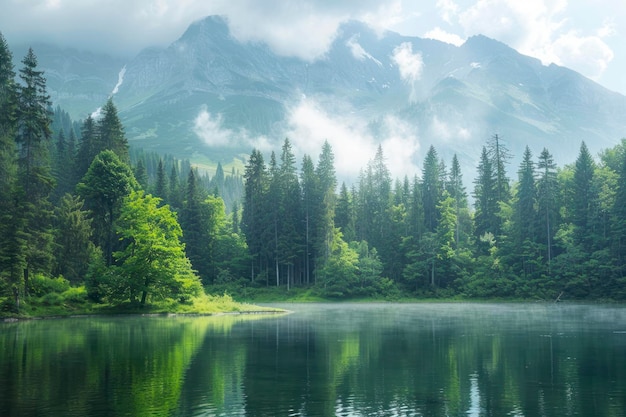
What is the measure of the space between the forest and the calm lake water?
2250 centimetres

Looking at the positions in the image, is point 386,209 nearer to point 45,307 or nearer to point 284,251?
point 284,251

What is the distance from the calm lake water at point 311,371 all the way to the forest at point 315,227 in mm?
22502

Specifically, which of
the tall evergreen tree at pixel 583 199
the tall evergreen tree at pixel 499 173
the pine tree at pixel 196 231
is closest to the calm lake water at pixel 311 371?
the tall evergreen tree at pixel 583 199

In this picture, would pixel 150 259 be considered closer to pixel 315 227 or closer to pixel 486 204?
pixel 315 227

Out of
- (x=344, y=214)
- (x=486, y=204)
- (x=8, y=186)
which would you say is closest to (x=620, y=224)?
(x=486, y=204)

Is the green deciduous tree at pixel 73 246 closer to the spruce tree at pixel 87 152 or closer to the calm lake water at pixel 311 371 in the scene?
the calm lake water at pixel 311 371

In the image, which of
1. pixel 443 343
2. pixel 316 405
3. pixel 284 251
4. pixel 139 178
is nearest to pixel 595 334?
pixel 443 343

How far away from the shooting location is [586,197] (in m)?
113

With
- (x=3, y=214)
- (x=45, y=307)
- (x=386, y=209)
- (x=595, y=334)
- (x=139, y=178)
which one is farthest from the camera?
(x=386, y=209)

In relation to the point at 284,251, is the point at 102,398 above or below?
below

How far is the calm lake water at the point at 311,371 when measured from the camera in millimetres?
24469

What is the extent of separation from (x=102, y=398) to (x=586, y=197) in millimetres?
107057

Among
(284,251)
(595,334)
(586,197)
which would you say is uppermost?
(586,197)

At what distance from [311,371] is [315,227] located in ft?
315
